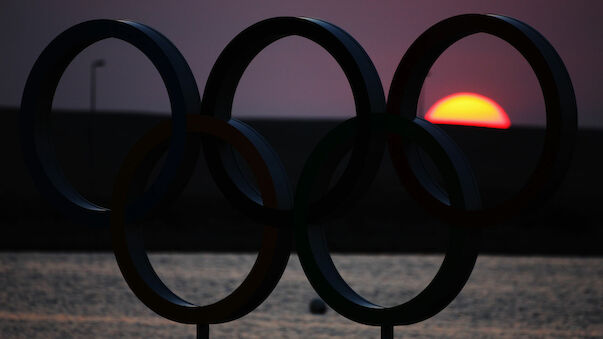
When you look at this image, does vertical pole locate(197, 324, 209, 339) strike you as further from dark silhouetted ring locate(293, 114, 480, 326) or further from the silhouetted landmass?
the silhouetted landmass

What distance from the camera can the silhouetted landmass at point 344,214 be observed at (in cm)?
2905

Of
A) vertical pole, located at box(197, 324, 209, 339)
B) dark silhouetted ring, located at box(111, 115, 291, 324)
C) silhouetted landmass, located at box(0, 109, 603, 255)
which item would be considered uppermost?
silhouetted landmass, located at box(0, 109, 603, 255)

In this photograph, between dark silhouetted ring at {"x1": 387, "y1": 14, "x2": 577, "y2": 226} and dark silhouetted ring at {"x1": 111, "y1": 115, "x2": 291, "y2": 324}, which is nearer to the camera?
dark silhouetted ring at {"x1": 387, "y1": 14, "x2": 577, "y2": 226}

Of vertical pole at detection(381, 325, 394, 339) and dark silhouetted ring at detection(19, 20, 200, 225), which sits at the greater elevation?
dark silhouetted ring at detection(19, 20, 200, 225)

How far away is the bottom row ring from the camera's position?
27.2 feet

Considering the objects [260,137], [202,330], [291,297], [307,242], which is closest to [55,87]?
[260,137]

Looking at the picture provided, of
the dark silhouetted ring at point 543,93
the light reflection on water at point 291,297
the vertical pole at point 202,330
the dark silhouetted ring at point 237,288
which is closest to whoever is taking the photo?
the dark silhouetted ring at point 543,93

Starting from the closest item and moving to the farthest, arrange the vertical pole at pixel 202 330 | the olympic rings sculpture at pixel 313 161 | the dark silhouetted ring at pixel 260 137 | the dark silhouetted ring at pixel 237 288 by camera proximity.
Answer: the olympic rings sculpture at pixel 313 161 → the dark silhouetted ring at pixel 260 137 → the dark silhouetted ring at pixel 237 288 → the vertical pole at pixel 202 330

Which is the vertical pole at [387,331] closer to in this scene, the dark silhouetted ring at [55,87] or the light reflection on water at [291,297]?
the dark silhouetted ring at [55,87]

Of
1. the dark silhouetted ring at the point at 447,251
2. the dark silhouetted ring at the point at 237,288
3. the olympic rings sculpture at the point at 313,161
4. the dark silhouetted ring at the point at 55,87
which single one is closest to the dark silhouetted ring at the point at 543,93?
the olympic rings sculpture at the point at 313,161

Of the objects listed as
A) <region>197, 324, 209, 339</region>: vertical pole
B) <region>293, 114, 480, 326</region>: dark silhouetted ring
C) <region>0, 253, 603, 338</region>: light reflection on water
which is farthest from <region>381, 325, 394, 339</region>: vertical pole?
<region>0, 253, 603, 338</region>: light reflection on water

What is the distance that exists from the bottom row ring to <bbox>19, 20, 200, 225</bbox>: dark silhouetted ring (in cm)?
20

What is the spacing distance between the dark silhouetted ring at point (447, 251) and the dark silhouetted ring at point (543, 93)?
176 millimetres

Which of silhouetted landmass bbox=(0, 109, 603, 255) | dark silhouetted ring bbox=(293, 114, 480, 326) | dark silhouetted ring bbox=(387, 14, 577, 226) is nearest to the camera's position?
dark silhouetted ring bbox=(387, 14, 577, 226)
